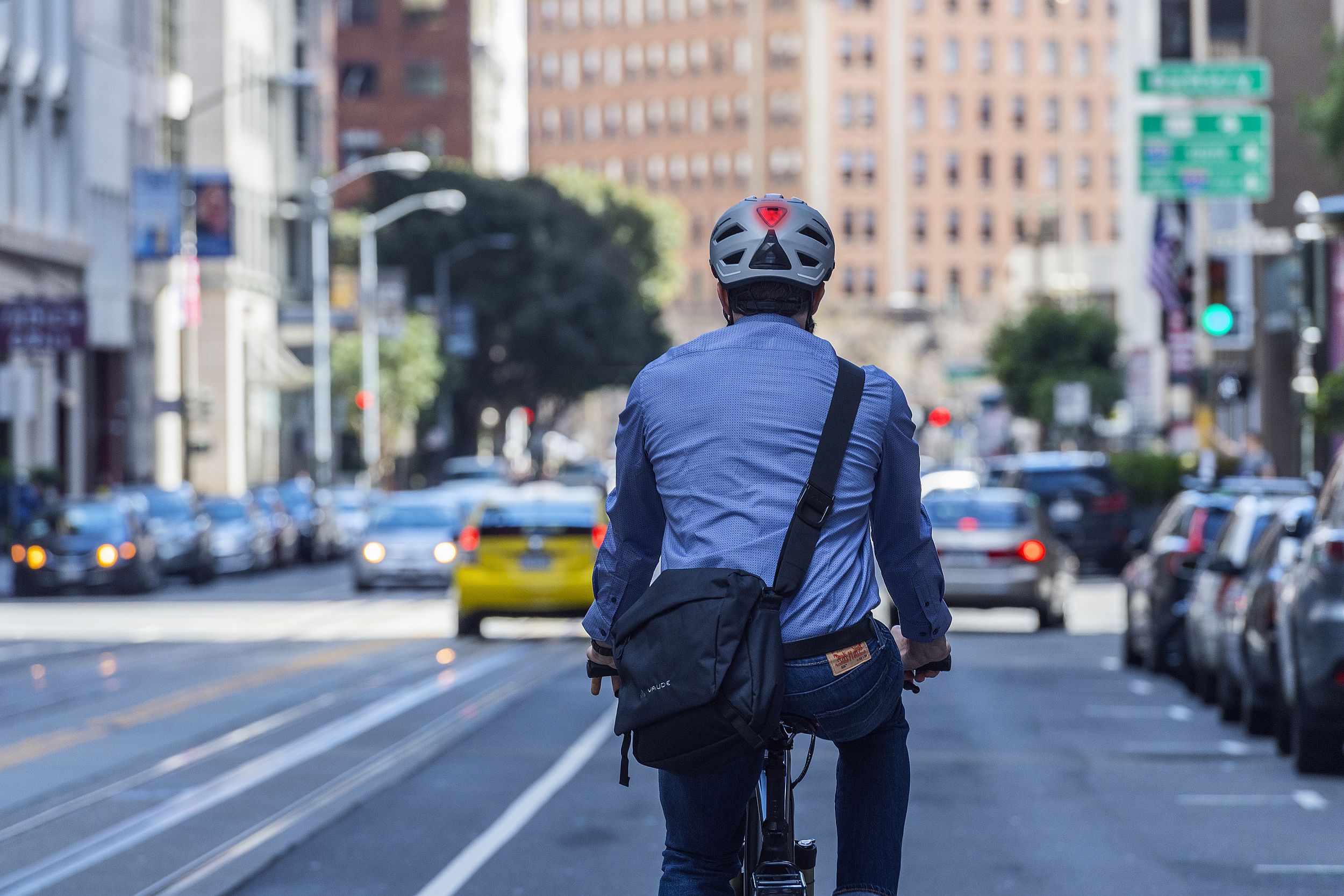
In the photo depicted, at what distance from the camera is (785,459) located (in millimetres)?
4910

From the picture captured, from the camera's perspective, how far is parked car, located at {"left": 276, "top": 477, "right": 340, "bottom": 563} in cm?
4775

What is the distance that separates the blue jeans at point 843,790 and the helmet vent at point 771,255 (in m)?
0.75

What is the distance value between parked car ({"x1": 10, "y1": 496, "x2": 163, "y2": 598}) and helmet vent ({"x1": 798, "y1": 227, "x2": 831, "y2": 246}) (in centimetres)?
3065

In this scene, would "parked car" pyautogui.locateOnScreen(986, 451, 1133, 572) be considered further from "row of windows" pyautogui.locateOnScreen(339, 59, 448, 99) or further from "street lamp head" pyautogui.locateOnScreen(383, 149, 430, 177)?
"row of windows" pyautogui.locateOnScreen(339, 59, 448, 99)

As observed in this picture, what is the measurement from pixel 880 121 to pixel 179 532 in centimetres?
14027

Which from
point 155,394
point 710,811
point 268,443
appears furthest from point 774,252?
point 268,443

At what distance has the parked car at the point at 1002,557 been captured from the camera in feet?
84.4

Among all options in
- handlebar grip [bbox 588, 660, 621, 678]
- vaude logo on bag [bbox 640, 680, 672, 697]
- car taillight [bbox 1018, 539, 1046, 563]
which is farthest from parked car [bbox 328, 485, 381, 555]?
vaude logo on bag [bbox 640, 680, 672, 697]

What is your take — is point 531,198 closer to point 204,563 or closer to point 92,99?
point 92,99

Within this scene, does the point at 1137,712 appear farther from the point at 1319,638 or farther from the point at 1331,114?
the point at 1331,114

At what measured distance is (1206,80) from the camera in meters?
33.5

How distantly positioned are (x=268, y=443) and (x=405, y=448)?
11.8 metres

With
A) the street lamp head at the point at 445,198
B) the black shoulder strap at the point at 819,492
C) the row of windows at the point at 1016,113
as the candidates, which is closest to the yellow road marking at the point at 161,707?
the black shoulder strap at the point at 819,492

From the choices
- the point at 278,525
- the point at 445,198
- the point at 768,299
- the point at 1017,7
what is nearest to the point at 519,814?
the point at 768,299
